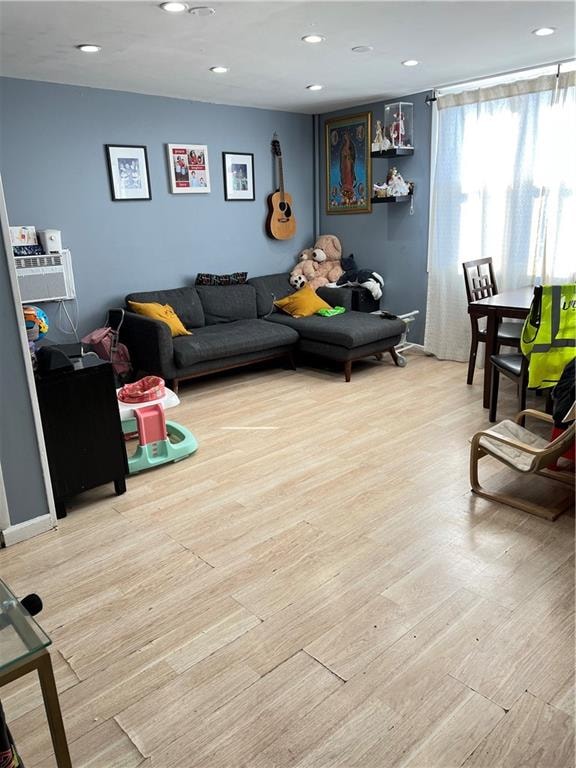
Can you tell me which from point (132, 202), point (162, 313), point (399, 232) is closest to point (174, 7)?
point (132, 202)

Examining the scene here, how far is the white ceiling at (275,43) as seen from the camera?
2.77 metres

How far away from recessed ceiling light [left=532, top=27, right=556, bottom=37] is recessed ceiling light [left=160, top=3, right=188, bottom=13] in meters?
2.03

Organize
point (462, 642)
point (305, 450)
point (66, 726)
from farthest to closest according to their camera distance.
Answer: point (305, 450), point (462, 642), point (66, 726)

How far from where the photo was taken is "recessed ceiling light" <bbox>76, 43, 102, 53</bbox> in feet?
10.6

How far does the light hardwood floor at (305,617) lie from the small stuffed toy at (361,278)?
2.44 m

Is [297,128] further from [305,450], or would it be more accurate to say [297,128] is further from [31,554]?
[31,554]

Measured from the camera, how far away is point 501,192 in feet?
15.1

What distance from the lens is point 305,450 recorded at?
339 centimetres

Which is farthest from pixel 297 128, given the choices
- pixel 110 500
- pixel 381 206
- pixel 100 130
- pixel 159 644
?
pixel 159 644

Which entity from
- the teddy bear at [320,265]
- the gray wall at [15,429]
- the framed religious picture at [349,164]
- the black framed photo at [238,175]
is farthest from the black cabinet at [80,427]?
the framed religious picture at [349,164]

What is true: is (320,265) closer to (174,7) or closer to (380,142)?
(380,142)

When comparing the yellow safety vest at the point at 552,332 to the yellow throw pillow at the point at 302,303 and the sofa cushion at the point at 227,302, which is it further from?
the sofa cushion at the point at 227,302

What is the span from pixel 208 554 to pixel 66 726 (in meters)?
0.88

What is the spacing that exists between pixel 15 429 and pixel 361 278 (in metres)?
3.85
